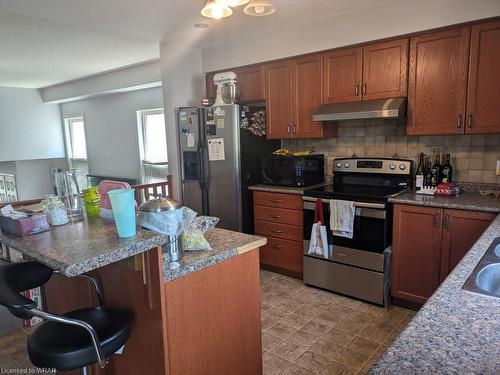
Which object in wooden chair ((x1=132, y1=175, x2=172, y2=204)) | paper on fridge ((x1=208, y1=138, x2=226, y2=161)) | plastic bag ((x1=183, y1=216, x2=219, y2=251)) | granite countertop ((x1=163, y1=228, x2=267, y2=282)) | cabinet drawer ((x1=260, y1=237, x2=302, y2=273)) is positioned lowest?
cabinet drawer ((x1=260, y1=237, x2=302, y2=273))

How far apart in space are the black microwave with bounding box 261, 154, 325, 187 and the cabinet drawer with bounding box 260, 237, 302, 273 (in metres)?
0.57

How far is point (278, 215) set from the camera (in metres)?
3.55

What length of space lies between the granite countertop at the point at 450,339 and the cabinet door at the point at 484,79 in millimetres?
1839

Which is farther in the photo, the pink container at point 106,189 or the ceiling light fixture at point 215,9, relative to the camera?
the ceiling light fixture at point 215,9

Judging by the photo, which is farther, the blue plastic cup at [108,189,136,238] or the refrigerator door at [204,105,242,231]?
the refrigerator door at [204,105,242,231]

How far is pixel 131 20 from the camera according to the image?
3.19 m

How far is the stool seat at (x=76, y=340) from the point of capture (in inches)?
49.9

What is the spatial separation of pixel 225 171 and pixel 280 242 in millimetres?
907

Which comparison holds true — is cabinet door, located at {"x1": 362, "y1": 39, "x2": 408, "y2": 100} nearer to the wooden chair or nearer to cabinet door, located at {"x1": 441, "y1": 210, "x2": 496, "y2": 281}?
cabinet door, located at {"x1": 441, "y1": 210, "x2": 496, "y2": 281}

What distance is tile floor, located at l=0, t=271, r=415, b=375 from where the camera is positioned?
7.38 feet

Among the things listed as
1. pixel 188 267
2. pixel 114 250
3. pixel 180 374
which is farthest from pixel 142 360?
pixel 114 250

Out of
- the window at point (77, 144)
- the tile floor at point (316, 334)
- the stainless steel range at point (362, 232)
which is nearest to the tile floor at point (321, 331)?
the tile floor at point (316, 334)

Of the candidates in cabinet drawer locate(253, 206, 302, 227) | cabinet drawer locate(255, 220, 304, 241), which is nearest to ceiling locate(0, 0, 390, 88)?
cabinet drawer locate(253, 206, 302, 227)

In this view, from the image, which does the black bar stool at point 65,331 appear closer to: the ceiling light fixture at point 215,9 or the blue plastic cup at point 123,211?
the blue plastic cup at point 123,211
